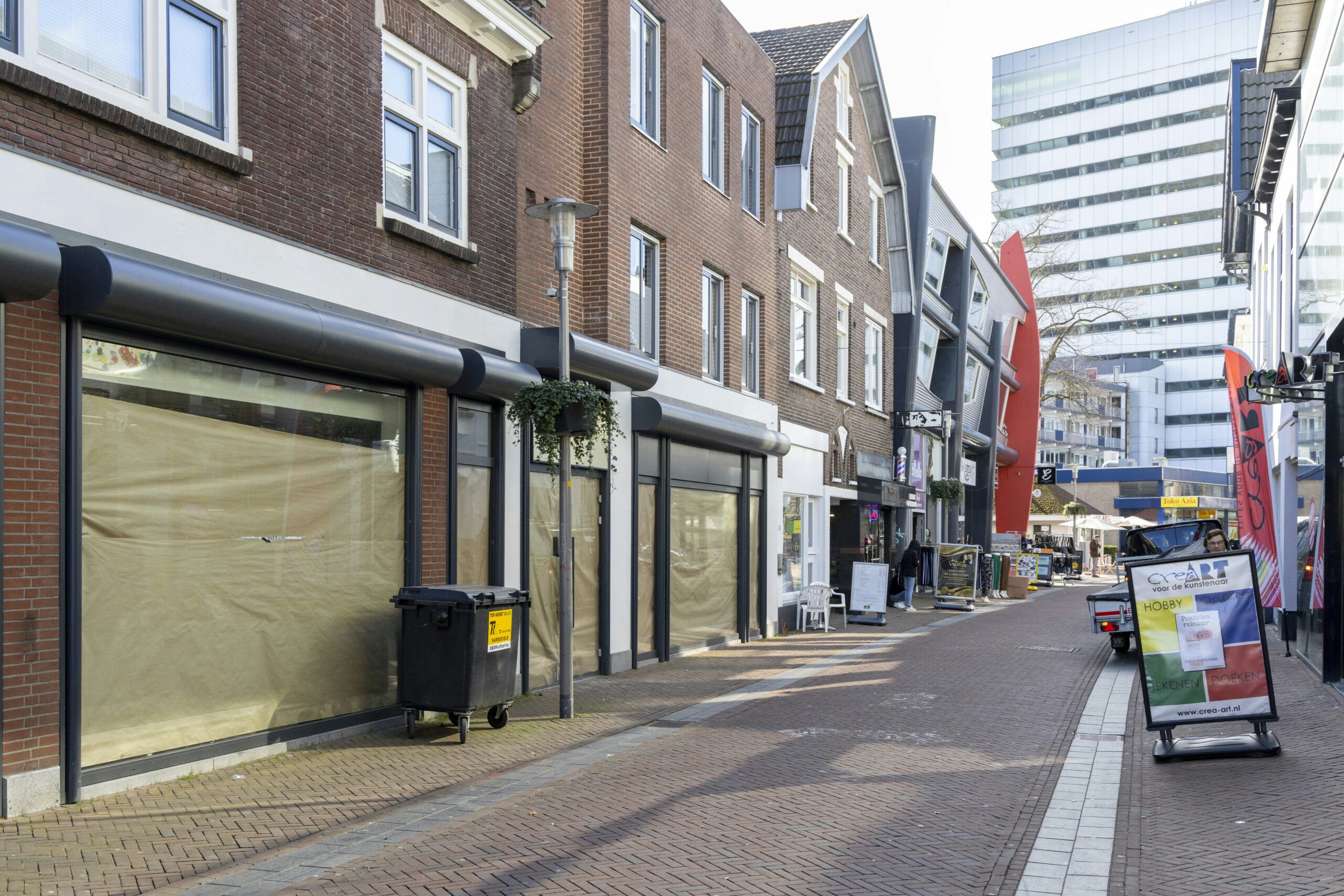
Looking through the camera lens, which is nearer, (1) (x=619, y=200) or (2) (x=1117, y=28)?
(1) (x=619, y=200)

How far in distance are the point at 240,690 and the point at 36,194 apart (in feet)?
12.0

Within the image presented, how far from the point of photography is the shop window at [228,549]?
7.93 metres

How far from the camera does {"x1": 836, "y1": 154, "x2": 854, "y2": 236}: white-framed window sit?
2525 cm

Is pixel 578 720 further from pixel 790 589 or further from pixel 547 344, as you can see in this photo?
pixel 790 589

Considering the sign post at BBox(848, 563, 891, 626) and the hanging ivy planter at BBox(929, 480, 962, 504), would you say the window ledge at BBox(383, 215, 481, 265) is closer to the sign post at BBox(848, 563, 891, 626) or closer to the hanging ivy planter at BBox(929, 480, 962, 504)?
the sign post at BBox(848, 563, 891, 626)

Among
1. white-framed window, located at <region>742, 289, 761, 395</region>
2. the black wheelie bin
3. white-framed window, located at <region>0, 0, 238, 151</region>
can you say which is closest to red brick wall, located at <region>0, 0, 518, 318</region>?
white-framed window, located at <region>0, 0, 238, 151</region>

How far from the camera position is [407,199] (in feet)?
36.7

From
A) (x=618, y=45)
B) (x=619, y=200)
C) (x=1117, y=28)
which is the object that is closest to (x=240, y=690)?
(x=619, y=200)

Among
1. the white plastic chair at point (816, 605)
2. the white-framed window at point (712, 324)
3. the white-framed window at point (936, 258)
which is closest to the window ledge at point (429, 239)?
the white-framed window at point (712, 324)

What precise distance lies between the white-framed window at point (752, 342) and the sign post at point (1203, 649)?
10.3 m

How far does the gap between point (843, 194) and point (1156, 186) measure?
8186cm

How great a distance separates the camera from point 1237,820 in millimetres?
7434

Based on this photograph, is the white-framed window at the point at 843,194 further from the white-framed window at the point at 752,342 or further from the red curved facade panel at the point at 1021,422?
the red curved facade panel at the point at 1021,422

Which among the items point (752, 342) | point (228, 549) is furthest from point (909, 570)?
point (228, 549)
